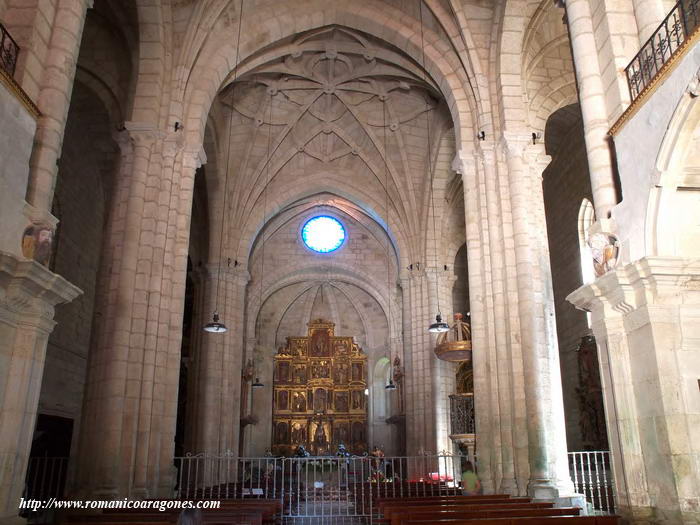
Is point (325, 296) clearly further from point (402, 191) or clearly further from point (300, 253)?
point (402, 191)

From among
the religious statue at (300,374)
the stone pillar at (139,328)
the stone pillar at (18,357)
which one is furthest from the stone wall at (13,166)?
the religious statue at (300,374)

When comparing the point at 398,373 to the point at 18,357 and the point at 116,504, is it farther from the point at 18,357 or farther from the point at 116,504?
the point at 18,357

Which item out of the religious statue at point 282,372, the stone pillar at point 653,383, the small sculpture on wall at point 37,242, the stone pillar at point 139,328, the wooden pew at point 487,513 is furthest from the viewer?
the religious statue at point 282,372

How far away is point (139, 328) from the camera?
488 inches

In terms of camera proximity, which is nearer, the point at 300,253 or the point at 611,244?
the point at 611,244

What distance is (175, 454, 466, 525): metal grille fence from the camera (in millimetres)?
12875

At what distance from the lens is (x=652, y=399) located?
677 centimetres

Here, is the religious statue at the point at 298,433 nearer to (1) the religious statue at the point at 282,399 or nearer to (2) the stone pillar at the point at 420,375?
(1) the religious statue at the point at 282,399

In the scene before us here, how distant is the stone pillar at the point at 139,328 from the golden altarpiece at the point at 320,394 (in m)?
19.5

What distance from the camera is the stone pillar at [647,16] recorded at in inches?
306

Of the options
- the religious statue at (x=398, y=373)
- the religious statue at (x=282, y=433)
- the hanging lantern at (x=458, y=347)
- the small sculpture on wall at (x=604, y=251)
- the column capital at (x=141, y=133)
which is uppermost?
the column capital at (x=141, y=133)

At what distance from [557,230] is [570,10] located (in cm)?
1413

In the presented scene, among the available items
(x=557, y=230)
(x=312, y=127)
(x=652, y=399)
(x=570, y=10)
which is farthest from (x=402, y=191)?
(x=652, y=399)

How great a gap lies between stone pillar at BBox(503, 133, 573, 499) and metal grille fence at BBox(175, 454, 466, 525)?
2319 mm
